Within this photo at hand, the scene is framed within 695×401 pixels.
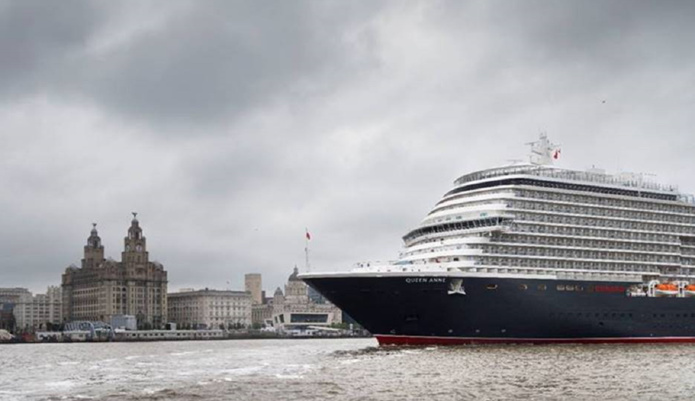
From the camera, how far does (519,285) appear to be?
83.1 m

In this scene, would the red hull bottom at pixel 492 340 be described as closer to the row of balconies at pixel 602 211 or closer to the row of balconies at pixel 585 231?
the row of balconies at pixel 585 231

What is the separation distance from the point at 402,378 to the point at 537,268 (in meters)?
34.6

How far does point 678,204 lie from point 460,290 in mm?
32285

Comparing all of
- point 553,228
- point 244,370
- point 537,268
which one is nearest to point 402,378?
point 244,370

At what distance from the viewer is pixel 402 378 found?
5431 cm

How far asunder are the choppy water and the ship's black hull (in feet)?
16.8

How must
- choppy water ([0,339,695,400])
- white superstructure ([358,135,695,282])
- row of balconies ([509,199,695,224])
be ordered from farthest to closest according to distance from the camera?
1. row of balconies ([509,199,695,224])
2. white superstructure ([358,135,695,282])
3. choppy water ([0,339,695,400])

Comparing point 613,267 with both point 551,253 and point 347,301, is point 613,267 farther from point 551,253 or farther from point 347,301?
point 347,301

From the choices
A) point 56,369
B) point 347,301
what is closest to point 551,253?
point 347,301

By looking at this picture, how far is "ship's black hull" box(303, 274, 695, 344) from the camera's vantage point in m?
80.9

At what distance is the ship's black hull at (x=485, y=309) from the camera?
80938mm

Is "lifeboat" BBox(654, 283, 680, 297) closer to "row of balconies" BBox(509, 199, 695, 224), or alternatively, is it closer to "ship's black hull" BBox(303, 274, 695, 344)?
"ship's black hull" BBox(303, 274, 695, 344)

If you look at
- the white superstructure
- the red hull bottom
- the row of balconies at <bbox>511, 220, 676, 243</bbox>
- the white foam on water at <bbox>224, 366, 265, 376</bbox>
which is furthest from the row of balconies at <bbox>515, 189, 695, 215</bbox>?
the white foam on water at <bbox>224, 366, 265, 376</bbox>

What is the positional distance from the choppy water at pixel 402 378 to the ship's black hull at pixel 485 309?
5.12 m
